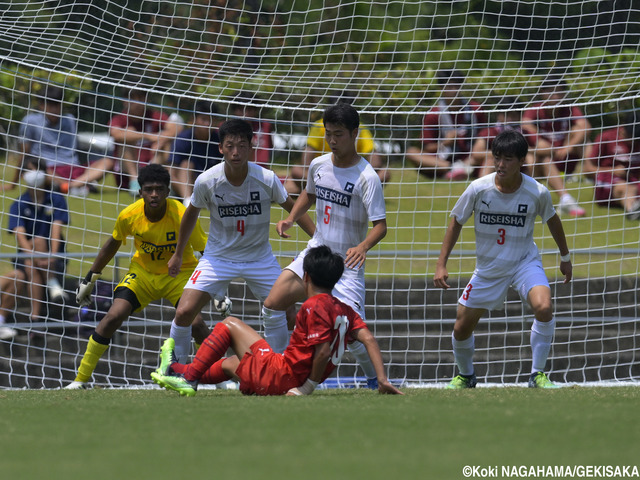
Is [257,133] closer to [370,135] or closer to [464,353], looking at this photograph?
[370,135]

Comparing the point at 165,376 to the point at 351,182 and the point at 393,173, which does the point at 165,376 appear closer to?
the point at 351,182

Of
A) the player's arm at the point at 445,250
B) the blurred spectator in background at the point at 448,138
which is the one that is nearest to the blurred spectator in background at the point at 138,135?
the blurred spectator in background at the point at 448,138

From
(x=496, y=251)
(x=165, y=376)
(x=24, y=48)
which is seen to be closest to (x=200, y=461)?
(x=165, y=376)

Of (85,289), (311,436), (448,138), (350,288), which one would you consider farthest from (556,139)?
(311,436)

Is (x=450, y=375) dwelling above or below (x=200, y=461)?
below

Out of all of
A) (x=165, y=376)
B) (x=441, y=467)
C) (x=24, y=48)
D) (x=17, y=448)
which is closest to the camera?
(x=441, y=467)

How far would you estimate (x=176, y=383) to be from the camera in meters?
6.34

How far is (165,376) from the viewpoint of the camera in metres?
6.34

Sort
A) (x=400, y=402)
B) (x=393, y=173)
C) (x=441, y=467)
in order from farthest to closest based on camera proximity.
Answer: (x=393, y=173) < (x=400, y=402) < (x=441, y=467)

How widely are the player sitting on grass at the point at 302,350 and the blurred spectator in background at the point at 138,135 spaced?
473 cm

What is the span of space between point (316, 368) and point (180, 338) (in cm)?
188

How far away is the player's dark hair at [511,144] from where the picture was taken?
23.5ft

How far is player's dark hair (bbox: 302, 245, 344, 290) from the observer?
20.2ft

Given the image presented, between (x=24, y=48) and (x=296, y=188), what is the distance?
344 centimetres
